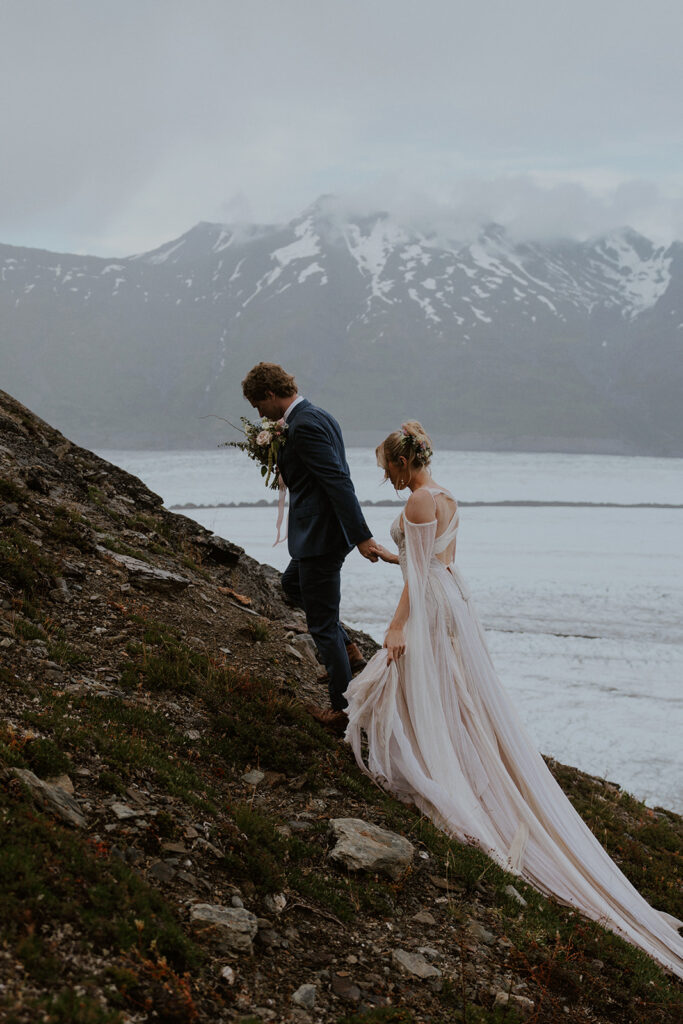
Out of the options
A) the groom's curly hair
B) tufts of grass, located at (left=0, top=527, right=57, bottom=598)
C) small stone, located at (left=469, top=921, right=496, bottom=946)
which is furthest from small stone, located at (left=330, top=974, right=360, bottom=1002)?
tufts of grass, located at (left=0, top=527, right=57, bottom=598)

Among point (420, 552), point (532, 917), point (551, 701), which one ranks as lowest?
point (551, 701)

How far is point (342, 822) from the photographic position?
518 centimetres

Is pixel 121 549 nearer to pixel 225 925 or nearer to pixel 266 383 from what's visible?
pixel 266 383

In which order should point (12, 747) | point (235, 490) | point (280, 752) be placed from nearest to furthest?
point (12, 747)
point (280, 752)
point (235, 490)

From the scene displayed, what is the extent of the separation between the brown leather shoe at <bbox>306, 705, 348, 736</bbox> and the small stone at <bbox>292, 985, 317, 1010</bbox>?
9.74 ft

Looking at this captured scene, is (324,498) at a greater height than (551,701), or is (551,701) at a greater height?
(324,498)

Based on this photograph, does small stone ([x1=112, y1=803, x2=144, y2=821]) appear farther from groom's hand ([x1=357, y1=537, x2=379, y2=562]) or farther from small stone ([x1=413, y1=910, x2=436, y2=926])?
groom's hand ([x1=357, y1=537, x2=379, y2=562])

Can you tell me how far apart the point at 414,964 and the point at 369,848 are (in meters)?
0.92

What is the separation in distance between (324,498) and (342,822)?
240cm

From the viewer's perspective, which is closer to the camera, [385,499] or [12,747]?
[12,747]

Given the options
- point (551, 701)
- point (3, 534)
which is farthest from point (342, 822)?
point (551, 701)

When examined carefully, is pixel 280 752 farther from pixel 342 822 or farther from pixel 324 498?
pixel 324 498

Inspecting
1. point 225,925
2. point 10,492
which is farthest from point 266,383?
point 10,492

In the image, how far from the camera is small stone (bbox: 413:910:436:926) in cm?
457
